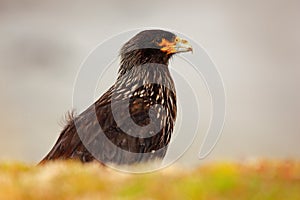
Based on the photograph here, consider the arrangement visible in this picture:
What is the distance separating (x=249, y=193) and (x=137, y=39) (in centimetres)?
435

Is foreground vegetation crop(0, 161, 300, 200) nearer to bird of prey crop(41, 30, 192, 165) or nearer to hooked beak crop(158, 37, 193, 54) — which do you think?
bird of prey crop(41, 30, 192, 165)

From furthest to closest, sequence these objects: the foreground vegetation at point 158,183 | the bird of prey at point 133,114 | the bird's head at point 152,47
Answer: the bird's head at point 152,47 < the bird of prey at point 133,114 < the foreground vegetation at point 158,183

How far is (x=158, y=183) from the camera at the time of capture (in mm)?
5961

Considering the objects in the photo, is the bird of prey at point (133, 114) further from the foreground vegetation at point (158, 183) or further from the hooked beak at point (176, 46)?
the foreground vegetation at point (158, 183)

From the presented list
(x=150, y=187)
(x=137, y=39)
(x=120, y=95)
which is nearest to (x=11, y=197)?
Result: (x=150, y=187)

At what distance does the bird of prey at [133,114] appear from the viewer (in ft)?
27.1

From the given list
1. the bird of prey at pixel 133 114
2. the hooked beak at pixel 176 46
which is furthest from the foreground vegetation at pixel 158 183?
A: the hooked beak at pixel 176 46

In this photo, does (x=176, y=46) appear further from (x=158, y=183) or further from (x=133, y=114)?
(x=158, y=183)

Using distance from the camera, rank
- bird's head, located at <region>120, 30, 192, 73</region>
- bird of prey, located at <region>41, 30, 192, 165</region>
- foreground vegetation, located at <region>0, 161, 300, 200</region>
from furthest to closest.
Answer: bird's head, located at <region>120, 30, 192, 73</region>
bird of prey, located at <region>41, 30, 192, 165</region>
foreground vegetation, located at <region>0, 161, 300, 200</region>

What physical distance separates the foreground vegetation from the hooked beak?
123 inches

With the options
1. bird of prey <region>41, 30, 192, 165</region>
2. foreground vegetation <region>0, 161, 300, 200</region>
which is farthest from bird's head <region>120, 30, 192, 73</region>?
foreground vegetation <region>0, 161, 300, 200</region>

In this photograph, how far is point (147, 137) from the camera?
834 centimetres

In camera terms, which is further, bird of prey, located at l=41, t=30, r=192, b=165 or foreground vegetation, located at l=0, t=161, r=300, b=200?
bird of prey, located at l=41, t=30, r=192, b=165

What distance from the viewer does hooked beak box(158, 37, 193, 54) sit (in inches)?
366
